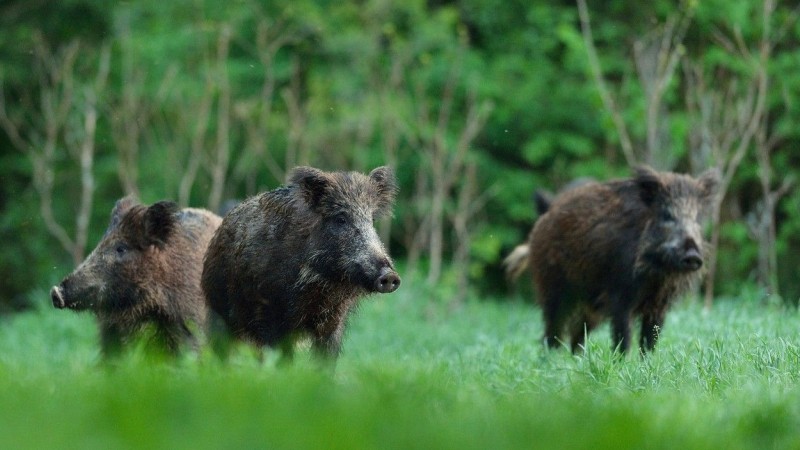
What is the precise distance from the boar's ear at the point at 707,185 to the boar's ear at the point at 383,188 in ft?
9.78

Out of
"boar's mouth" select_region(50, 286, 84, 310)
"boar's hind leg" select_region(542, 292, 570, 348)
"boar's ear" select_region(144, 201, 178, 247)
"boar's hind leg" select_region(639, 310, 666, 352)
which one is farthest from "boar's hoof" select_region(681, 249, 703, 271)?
"boar's mouth" select_region(50, 286, 84, 310)

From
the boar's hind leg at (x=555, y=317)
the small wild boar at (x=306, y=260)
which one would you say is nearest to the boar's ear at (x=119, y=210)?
the small wild boar at (x=306, y=260)

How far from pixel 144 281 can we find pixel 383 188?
2.10 meters

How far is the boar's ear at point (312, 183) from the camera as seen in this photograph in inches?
284

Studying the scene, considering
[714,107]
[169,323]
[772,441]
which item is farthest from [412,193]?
[772,441]

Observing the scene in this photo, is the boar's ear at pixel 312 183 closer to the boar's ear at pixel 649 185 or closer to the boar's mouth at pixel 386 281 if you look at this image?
the boar's mouth at pixel 386 281

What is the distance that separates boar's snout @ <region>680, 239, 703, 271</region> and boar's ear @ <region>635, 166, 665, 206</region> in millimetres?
537

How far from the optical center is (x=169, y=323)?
8727 mm

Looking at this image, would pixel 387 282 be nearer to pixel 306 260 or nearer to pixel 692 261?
pixel 306 260

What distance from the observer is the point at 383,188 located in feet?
24.8

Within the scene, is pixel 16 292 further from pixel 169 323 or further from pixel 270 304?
pixel 270 304

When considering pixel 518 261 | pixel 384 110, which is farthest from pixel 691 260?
pixel 384 110

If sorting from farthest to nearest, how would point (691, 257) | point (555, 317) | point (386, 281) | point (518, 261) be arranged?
point (518, 261) → point (555, 317) → point (691, 257) → point (386, 281)

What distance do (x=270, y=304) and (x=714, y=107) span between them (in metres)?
10.1
